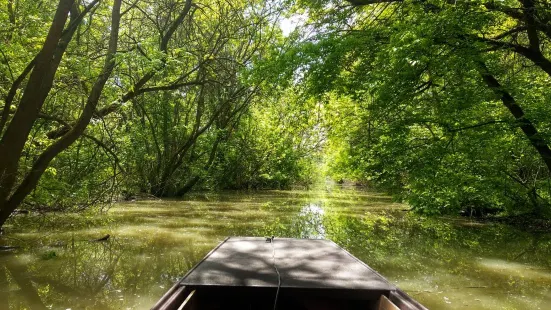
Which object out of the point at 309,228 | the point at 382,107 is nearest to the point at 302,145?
the point at 309,228

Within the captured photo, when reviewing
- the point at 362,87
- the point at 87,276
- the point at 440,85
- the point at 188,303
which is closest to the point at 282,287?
the point at 188,303

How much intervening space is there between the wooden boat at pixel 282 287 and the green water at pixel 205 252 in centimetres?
127

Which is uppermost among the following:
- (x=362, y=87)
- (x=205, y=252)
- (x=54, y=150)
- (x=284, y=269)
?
(x=362, y=87)

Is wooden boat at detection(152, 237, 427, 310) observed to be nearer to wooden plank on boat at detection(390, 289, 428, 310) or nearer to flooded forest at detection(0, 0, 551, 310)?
wooden plank on boat at detection(390, 289, 428, 310)

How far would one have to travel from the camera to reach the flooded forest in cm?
613

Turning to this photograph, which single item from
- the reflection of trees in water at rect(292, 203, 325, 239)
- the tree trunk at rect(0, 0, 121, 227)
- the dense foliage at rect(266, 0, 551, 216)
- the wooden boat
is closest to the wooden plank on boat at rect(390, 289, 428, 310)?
the wooden boat

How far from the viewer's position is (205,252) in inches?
286

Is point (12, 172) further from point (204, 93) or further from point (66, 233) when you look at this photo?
point (204, 93)

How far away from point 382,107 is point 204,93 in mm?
12482

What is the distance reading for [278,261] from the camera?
4.57 meters

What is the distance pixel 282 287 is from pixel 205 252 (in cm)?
404

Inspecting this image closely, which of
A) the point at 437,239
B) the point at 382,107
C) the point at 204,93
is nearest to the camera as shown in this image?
the point at 382,107

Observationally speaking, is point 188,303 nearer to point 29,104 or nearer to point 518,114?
point 29,104

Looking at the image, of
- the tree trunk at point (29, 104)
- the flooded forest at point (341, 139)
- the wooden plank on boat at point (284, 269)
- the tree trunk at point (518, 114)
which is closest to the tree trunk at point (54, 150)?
the flooded forest at point (341, 139)
